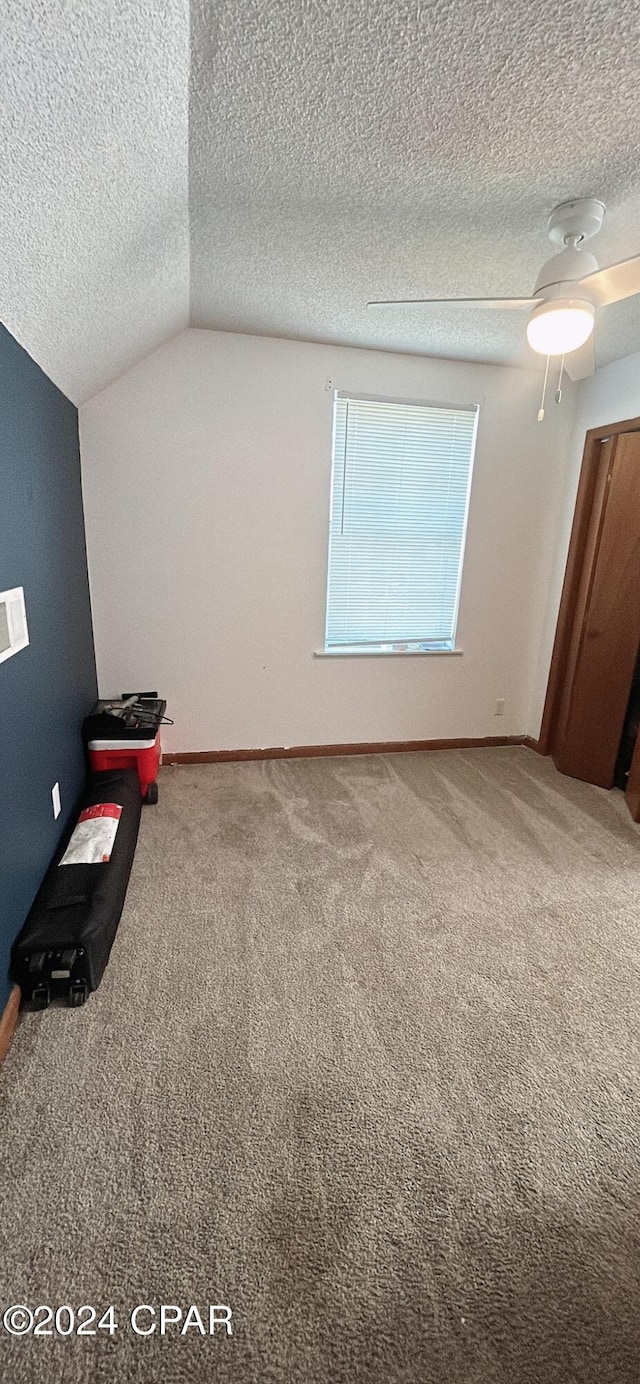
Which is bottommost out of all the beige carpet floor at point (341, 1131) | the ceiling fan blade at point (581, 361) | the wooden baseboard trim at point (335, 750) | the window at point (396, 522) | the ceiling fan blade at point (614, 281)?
the beige carpet floor at point (341, 1131)

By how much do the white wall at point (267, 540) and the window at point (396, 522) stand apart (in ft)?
0.30

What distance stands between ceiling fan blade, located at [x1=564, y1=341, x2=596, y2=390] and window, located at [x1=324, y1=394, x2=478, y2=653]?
119 cm

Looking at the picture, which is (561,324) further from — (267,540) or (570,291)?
(267,540)

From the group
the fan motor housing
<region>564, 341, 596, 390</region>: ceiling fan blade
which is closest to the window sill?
<region>564, 341, 596, 390</region>: ceiling fan blade

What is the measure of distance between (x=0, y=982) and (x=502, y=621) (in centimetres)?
349

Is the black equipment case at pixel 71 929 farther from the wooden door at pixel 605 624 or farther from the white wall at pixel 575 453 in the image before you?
the white wall at pixel 575 453

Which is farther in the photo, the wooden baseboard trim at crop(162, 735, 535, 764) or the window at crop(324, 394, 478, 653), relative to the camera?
the wooden baseboard trim at crop(162, 735, 535, 764)

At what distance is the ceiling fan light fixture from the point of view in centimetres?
166

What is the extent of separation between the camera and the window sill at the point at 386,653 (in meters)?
3.53

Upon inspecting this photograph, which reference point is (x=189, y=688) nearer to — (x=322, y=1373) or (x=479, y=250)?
(x=479, y=250)

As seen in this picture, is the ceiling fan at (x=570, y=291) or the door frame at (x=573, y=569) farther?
the door frame at (x=573, y=569)

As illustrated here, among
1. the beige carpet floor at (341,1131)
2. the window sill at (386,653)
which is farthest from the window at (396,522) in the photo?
the beige carpet floor at (341,1131)

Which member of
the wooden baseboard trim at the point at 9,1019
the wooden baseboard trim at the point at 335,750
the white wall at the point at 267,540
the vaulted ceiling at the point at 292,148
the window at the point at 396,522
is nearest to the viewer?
the vaulted ceiling at the point at 292,148

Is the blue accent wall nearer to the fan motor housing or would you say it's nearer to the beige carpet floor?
the beige carpet floor
